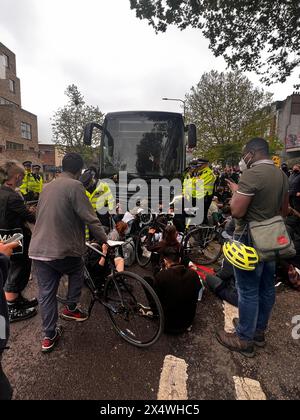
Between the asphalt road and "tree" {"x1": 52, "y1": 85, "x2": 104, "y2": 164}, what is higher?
"tree" {"x1": 52, "y1": 85, "x2": 104, "y2": 164}

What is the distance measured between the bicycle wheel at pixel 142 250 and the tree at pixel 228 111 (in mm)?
21984

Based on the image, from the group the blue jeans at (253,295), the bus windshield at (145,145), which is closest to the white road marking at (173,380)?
the blue jeans at (253,295)

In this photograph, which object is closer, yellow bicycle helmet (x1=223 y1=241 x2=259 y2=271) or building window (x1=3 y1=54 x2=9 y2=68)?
yellow bicycle helmet (x1=223 y1=241 x2=259 y2=271)

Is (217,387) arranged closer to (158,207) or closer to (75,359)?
(75,359)

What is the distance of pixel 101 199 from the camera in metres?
4.46

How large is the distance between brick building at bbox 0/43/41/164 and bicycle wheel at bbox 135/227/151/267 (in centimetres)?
2726

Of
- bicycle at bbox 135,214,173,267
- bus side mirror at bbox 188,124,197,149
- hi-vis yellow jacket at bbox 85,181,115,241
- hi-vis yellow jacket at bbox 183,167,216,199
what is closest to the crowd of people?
hi-vis yellow jacket at bbox 85,181,115,241

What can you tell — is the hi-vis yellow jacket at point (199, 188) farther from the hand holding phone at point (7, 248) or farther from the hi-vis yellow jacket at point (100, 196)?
the hand holding phone at point (7, 248)

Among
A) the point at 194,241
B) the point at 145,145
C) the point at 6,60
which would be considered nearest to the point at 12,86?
the point at 6,60

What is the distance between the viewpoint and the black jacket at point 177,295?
269cm

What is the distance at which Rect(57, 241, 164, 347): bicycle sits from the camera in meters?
2.62

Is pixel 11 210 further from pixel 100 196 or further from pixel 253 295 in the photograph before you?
pixel 253 295

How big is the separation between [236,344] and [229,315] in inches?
25.5

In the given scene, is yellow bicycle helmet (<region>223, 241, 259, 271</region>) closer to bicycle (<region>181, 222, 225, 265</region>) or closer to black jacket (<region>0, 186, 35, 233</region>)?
black jacket (<region>0, 186, 35, 233</region>)
